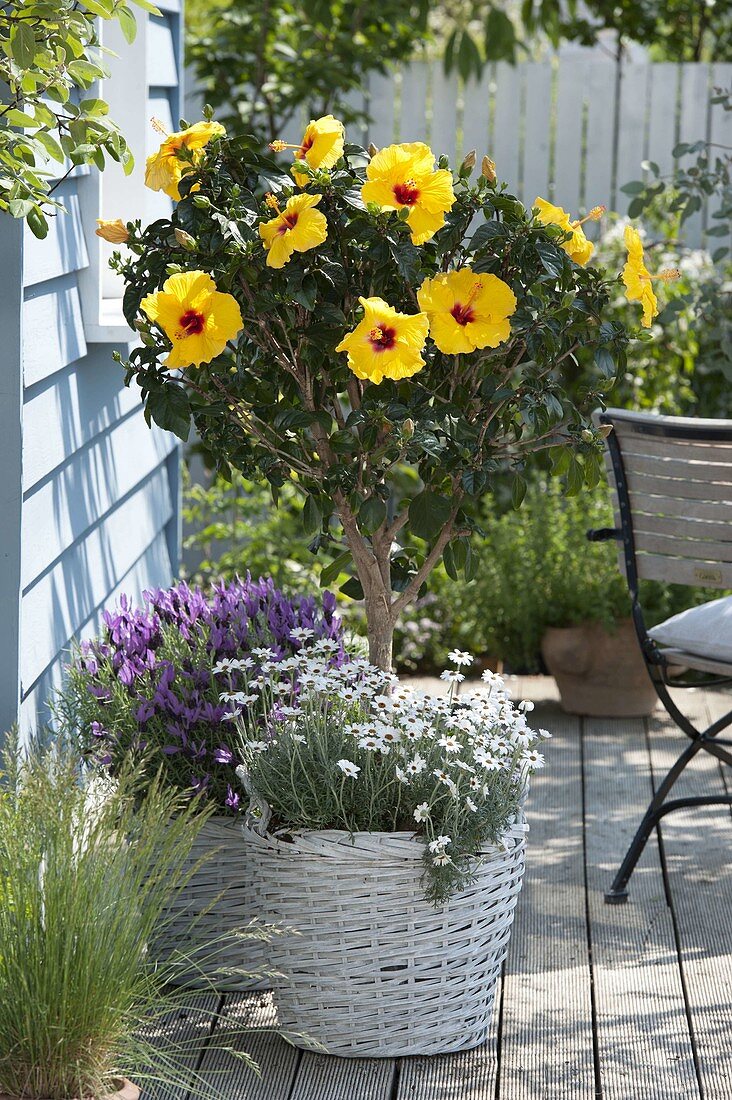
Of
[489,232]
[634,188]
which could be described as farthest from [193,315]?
[634,188]

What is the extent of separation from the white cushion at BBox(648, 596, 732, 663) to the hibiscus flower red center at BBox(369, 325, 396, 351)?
3.61 ft

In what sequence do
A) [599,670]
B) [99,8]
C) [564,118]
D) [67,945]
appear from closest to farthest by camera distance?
1. [67,945]
2. [99,8]
3. [599,670]
4. [564,118]

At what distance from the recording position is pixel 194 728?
8.36 ft

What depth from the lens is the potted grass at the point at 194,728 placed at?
250cm

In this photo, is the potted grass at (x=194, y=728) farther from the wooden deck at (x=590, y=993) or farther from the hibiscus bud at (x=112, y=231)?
the hibiscus bud at (x=112, y=231)

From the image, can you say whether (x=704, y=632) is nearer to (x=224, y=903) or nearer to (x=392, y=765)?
(x=392, y=765)

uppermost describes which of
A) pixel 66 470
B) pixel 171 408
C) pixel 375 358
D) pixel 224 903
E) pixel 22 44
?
pixel 22 44

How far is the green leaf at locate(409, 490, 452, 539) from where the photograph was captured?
2.35 m

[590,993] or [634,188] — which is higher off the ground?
[634,188]

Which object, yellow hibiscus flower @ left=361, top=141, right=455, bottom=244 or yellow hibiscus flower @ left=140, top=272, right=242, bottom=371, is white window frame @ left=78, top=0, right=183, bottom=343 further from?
yellow hibiscus flower @ left=361, top=141, right=455, bottom=244

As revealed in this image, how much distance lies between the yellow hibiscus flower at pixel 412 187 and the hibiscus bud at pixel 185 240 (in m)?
0.29

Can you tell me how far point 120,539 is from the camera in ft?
11.2

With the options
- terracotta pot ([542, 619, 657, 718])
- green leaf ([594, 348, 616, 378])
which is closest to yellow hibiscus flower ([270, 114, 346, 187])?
green leaf ([594, 348, 616, 378])

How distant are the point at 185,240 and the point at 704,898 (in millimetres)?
1859
